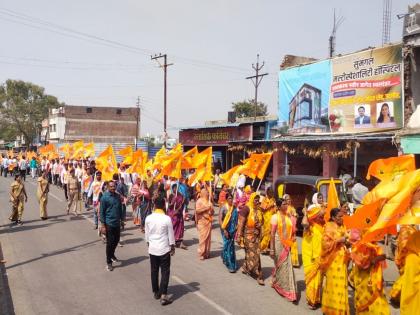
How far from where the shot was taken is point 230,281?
8.34 m

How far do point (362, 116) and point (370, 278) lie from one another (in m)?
12.0

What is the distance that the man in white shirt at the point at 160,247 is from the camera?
7.07m

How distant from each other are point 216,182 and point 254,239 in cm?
1127

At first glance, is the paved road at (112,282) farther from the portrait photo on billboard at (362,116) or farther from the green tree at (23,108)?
the green tree at (23,108)

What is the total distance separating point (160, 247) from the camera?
707 cm

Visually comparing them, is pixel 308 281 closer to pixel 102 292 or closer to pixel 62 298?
pixel 102 292

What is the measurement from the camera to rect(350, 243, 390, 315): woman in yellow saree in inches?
226

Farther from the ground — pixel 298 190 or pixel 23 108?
pixel 23 108

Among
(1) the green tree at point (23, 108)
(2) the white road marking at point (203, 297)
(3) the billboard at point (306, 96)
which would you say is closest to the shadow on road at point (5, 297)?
(2) the white road marking at point (203, 297)

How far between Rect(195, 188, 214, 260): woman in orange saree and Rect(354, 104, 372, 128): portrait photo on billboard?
8.93 meters

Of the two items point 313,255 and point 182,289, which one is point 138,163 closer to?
point 182,289

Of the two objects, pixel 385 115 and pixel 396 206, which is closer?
pixel 396 206

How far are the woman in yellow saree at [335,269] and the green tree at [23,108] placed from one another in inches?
3196

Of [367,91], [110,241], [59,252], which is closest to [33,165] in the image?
[59,252]
